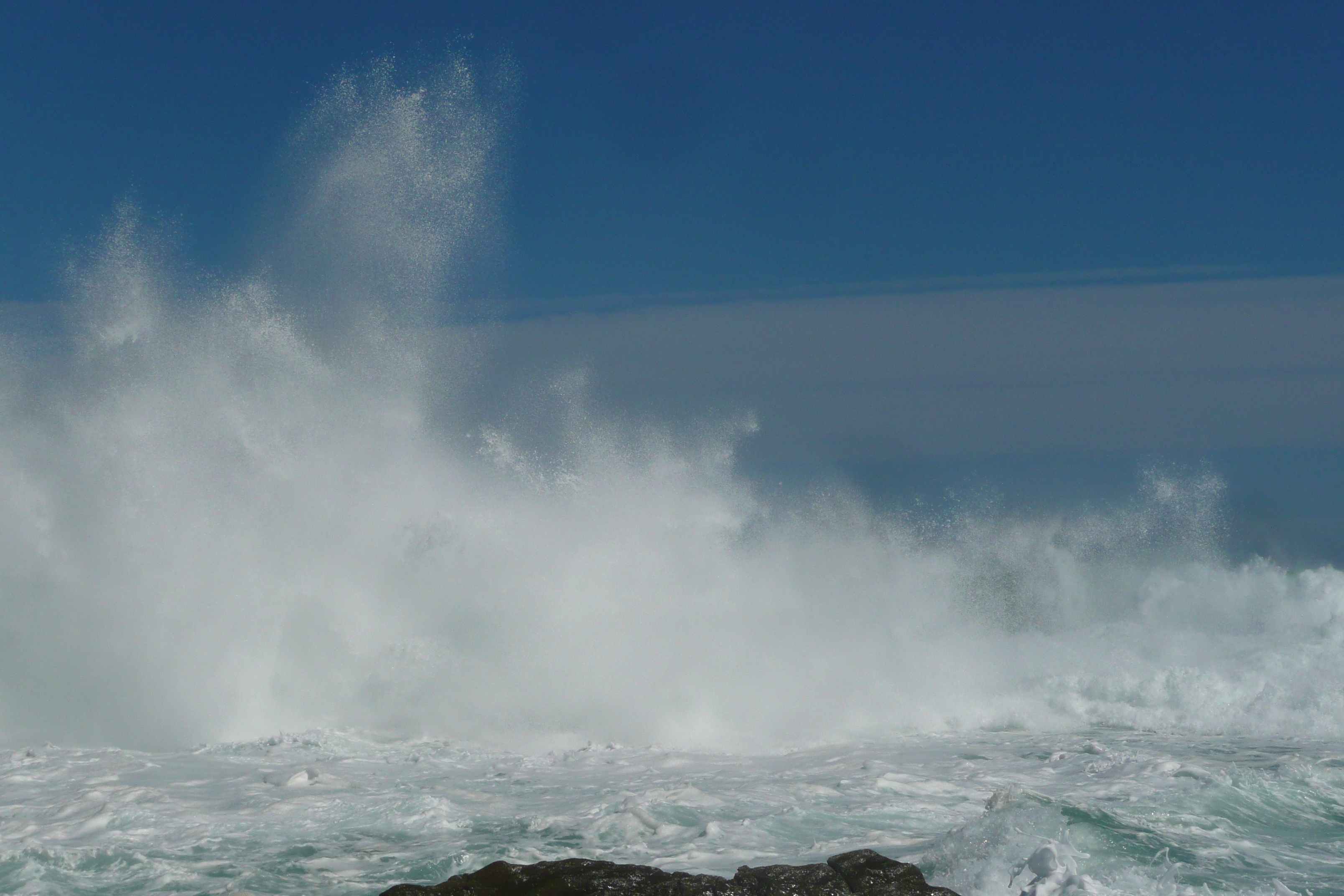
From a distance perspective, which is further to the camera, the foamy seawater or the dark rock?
the foamy seawater

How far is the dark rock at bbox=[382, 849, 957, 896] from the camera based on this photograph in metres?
7.98

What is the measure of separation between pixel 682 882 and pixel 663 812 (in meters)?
4.11

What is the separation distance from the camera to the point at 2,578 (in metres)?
20.3

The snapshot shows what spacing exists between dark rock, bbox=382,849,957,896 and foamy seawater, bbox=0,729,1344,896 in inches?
40.9

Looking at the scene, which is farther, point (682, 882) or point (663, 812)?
point (663, 812)

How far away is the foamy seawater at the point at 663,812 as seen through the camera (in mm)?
10023

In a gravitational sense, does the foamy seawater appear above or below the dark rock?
above

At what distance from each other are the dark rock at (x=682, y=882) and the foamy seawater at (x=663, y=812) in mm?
1039

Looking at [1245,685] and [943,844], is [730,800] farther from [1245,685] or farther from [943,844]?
[1245,685]

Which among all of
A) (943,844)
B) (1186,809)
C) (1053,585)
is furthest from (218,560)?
(1053,585)

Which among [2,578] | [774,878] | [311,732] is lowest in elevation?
[774,878]

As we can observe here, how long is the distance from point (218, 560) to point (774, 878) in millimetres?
15782

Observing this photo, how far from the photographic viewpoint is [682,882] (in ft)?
26.5

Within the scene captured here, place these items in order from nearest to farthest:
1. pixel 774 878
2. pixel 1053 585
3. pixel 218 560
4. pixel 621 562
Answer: pixel 774 878 → pixel 218 560 → pixel 621 562 → pixel 1053 585
